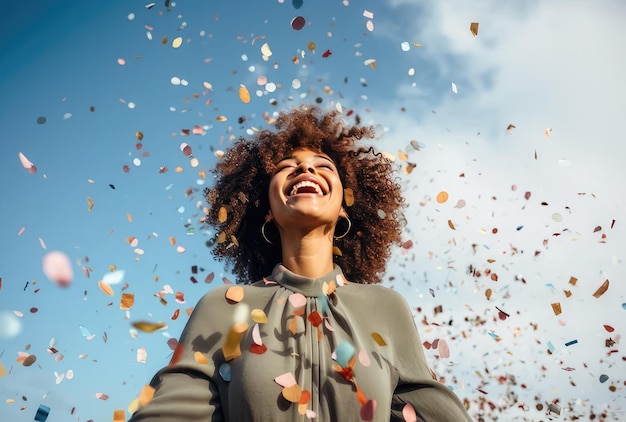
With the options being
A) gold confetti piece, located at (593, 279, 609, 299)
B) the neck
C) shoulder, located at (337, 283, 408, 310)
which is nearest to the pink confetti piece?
shoulder, located at (337, 283, 408, 310)

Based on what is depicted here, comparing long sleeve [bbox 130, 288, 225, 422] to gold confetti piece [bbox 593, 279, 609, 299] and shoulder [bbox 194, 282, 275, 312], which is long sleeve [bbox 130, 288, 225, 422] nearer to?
shoulder [bbox 194, 282, 275, 312]

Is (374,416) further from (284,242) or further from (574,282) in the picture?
(574,282)

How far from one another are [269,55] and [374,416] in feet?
9.55

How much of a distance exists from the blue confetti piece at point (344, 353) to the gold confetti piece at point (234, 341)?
0.57 meters

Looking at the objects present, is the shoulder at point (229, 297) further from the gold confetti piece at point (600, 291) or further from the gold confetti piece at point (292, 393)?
the gold confetti piece at point (600, 291)

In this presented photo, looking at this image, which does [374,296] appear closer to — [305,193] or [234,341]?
[305,193]

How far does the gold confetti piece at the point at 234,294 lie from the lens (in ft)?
12.4

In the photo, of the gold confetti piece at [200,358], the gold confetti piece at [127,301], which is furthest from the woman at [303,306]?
the gold confetti piece at [127,301]

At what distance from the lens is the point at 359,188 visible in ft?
16.0

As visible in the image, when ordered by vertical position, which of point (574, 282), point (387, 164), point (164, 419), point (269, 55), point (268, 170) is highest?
point (269, 55)

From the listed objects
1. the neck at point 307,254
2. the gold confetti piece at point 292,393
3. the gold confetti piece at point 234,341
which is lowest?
the gold confetti piece at point 292,393

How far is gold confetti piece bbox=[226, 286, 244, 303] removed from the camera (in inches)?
149

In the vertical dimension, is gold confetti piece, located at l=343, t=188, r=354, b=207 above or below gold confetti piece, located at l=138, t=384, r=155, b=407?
above

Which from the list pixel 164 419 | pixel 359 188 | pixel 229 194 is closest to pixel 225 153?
pixel 229 194
